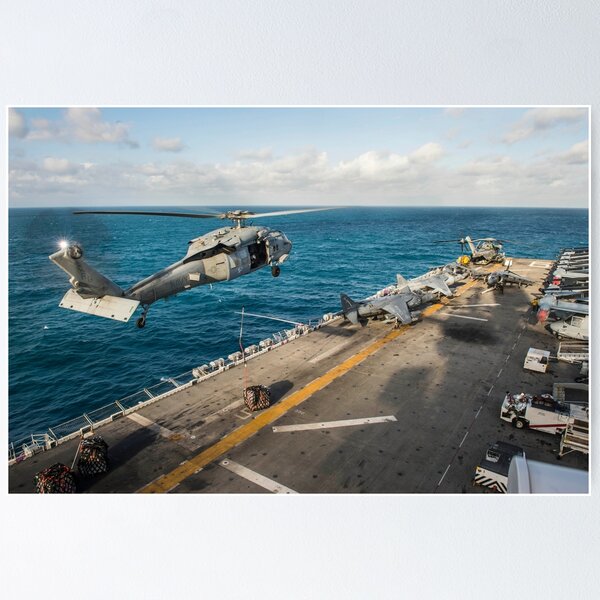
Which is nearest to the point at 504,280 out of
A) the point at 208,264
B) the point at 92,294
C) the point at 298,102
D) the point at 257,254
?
the point at 257,254

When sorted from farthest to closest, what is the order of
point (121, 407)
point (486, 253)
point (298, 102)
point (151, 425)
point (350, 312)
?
point (486, 253) < point (350, 312) < point (121, 407) < point (151, 425) < point (298, 102)

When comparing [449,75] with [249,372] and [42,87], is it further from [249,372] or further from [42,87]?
[249,372]

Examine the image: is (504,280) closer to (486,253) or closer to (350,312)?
(486,253)

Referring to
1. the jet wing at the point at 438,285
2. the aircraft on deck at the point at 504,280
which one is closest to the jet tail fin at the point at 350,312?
the jet wing at the point at 438,285

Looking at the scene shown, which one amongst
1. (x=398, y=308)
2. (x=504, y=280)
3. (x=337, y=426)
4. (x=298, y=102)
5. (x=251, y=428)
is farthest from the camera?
(x=504, y=280)

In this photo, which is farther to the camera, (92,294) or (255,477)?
(255,477)

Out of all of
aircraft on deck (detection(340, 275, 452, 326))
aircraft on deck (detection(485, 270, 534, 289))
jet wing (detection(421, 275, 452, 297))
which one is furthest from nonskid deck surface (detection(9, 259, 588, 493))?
aircraft on deck (detection(485, 270, 534, 289))
